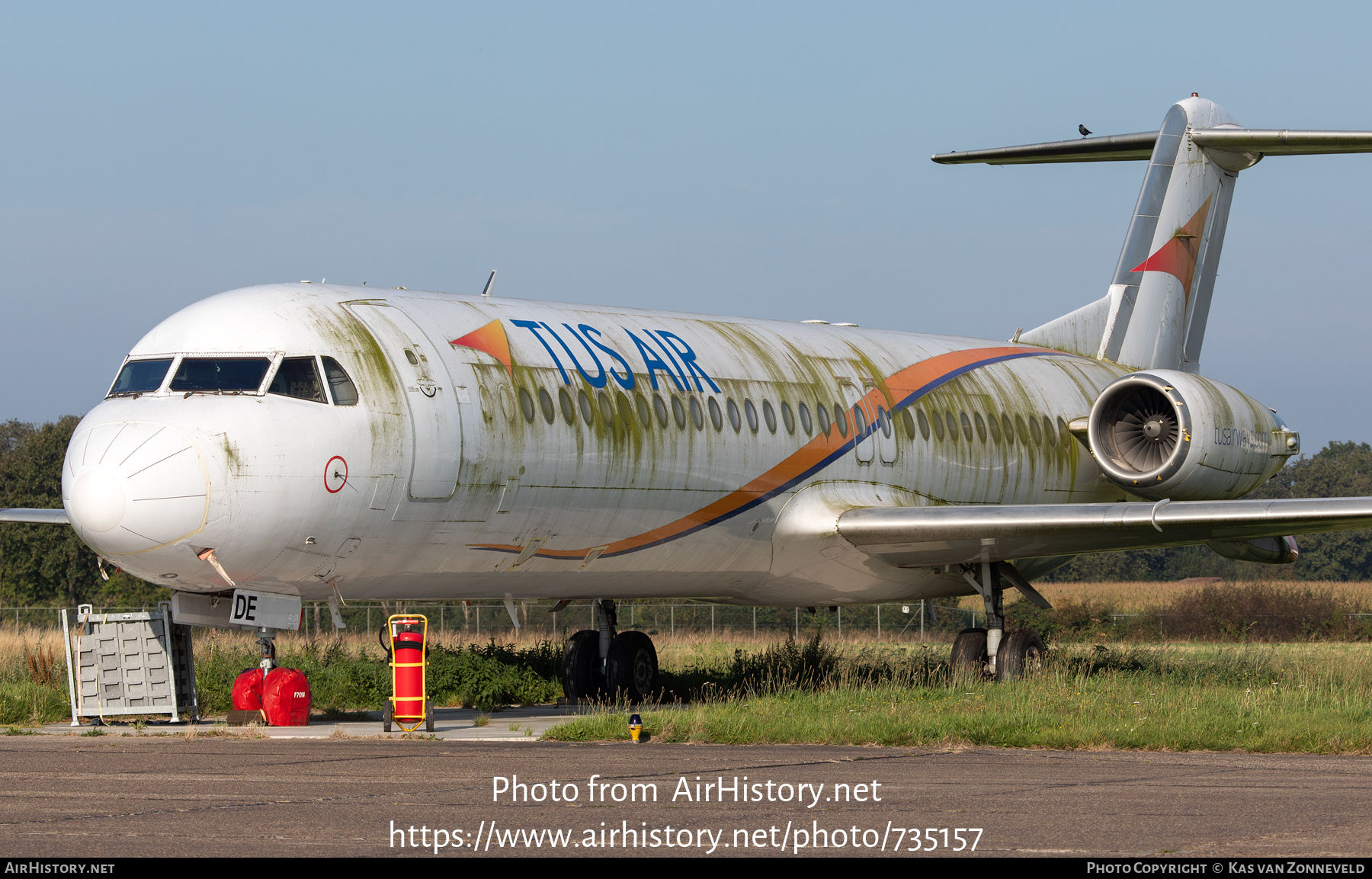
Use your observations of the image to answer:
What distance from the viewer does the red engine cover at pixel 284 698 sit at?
14727mm

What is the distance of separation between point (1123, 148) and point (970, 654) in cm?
930

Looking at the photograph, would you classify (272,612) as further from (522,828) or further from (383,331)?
(522,828)

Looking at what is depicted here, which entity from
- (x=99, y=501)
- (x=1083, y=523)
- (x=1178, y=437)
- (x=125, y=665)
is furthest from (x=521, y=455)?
(x=1178, y=437)

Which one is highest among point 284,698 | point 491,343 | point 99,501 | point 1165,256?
point 1165,256

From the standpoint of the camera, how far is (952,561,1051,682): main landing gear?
63.2ft

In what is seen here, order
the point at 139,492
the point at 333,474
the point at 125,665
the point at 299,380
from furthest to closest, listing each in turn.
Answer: the point at 125,665
the point at 299,380
the point at 333,474
the point at 139,492

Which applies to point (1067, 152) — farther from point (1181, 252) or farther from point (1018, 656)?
point (1018, 656)

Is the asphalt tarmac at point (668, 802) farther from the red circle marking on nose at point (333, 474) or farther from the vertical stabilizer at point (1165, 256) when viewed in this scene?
the vertical stabilizer at point (1165, 256)

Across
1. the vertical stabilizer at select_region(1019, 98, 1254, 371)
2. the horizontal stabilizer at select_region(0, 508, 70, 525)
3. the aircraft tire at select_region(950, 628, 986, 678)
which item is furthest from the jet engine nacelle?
the horizontal stabilizer at select_region(0, 508, 70, 525)

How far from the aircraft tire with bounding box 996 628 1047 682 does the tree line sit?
11.5 feet

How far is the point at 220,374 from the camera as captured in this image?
1428cm

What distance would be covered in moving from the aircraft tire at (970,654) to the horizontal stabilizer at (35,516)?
10.3 meters

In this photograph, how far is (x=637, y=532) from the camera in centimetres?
1650

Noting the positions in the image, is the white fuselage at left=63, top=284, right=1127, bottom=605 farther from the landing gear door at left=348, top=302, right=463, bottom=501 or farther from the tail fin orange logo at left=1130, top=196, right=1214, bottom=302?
the tail fin orange logo at left=1130, top=196, right=1214, bottom=302
